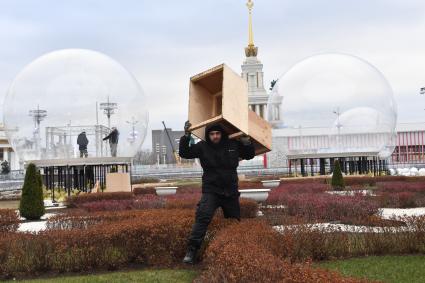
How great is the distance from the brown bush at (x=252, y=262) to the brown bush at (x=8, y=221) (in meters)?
5.27

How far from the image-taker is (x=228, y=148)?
701 cm

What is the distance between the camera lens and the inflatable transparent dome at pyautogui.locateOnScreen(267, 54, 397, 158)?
31812 millimetres

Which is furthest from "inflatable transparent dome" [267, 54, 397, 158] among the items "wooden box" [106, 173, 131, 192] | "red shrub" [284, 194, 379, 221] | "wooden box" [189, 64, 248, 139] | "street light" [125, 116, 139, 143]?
"wooden box" [189, 64, 248, 139]

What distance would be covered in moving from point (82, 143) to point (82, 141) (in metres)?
0.11

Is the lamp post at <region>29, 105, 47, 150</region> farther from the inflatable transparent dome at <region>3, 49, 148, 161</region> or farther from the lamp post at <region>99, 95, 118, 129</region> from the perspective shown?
the lamp post at <region>99, 95, 118, 129</region>

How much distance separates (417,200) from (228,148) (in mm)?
10095

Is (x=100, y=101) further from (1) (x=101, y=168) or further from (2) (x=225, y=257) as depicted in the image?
(2) (x=225, y=257)

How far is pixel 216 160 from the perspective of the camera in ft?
22.7

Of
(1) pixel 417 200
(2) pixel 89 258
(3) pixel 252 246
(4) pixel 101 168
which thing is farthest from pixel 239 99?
(4) pixel 101 168

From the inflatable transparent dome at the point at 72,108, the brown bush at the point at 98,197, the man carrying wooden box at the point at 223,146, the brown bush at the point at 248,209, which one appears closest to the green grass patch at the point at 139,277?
the man carrying wooden box at the point at 223,146

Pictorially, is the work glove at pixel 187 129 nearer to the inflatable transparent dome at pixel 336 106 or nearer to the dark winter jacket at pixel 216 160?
the dark winter jacket at pixel 216 160

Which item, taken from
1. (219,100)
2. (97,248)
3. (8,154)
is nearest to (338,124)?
(219,100)

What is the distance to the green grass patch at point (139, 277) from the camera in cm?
624

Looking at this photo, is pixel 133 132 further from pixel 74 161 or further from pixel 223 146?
pixel 223 146
